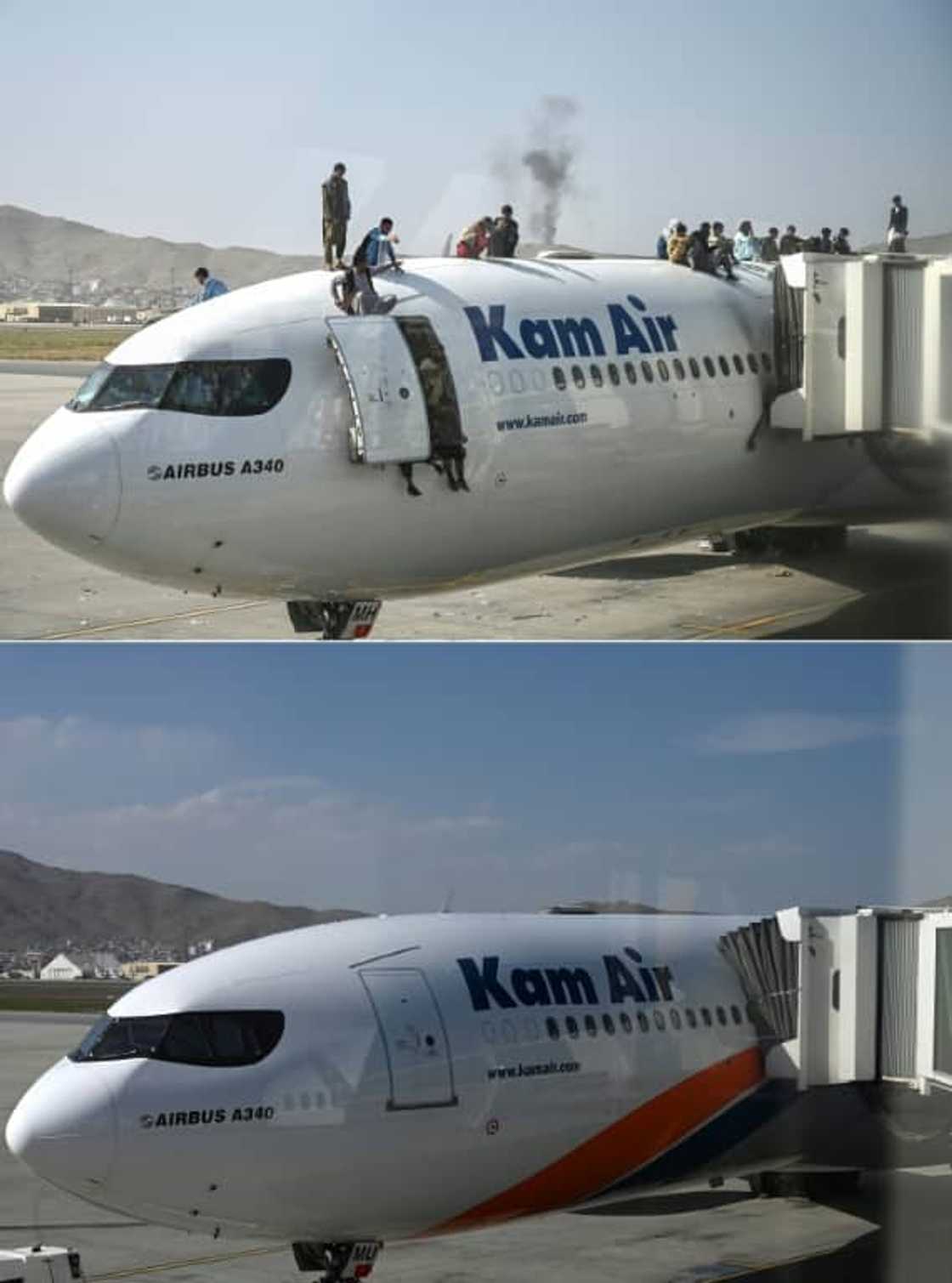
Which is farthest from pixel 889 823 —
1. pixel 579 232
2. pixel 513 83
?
pixel 513 83

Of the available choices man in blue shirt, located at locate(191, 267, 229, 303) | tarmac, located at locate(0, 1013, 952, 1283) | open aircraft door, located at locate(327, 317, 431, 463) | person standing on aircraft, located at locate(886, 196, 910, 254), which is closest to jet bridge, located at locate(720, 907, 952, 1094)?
tarmac, located at locate(0, 1013, 952, 1283)

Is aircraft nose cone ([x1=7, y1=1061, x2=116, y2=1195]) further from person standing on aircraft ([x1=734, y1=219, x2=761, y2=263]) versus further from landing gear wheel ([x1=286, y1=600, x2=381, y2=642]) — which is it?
person standing on aircraft ([x1=734, y1=219, x2=761, y2=263])

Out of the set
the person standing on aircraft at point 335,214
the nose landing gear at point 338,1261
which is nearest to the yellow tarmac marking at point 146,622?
the person standing on aircraft at point 335,214

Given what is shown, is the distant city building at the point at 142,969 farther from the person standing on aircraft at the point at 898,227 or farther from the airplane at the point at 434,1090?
the person standing on aircraft at the point at 898,227

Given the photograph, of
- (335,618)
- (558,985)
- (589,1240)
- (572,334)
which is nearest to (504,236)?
(572,334)

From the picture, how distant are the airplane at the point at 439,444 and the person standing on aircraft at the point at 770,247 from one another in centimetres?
14

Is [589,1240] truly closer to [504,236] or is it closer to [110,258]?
[504,236]

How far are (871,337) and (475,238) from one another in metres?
1.29

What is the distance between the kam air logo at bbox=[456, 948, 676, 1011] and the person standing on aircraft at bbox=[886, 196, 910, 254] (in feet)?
8.39

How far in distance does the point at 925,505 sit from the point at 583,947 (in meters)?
1.87

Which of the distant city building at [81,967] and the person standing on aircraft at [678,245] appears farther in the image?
the person standing on aircraft at [678,245]

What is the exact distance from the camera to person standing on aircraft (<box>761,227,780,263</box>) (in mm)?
6602

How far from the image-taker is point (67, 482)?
622cm

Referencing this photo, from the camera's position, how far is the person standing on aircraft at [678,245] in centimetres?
675
